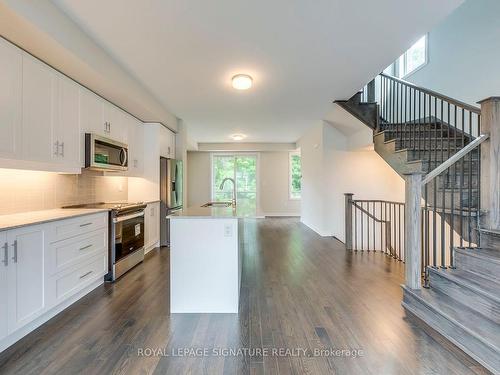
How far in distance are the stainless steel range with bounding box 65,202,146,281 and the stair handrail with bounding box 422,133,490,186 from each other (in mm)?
3501

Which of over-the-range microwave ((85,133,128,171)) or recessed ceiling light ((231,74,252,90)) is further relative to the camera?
recessed ceiling light ((231,74,252,90))

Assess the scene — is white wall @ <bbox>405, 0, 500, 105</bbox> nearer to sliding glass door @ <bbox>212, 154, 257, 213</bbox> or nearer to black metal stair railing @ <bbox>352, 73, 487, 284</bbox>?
black metal stair railing @ <bbox>352, 73, 487, 284</bbox>

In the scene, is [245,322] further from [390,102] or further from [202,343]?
[390,102]

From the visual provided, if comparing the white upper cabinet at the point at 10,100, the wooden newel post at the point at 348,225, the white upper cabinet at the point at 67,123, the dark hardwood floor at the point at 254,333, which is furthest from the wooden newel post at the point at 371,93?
the white upper cabinet at the point at 10,100

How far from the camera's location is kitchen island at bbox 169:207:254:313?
8.16 feet

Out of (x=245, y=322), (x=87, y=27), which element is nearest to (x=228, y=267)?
(x=245, y=322)

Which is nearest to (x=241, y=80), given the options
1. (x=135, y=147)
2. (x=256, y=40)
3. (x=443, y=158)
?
(x=256, y=40)

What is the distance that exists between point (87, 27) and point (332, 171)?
16.0 ft

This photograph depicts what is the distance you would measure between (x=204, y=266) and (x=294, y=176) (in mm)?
7400

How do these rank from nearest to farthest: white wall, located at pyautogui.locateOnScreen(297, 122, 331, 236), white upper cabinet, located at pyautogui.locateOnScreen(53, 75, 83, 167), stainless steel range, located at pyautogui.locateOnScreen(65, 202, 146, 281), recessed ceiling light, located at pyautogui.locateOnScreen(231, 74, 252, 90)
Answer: white upper cabinet, located at pyautogui.locateOnScreen(53, 75, 83, 167), stainless steel range, located at pyautogui.locateOnScreen(65, 202, 146, 281), recessed ceiling light, located at pyautogui.locateOnScreen(231, 74, 252, 90), white wall, located at pyautogui.locateOnScreen(297, 122, 331, 236)

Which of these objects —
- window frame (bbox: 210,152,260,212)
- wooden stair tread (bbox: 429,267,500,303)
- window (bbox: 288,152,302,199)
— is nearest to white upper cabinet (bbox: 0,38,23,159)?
wooden stair tread (bbox: 429,267,500,303)

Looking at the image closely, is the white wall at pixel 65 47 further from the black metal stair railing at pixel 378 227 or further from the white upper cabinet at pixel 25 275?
the black metal stair railing at pixel 378 227

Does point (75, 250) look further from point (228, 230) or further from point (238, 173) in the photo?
point (238, 173)

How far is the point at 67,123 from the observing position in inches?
113
